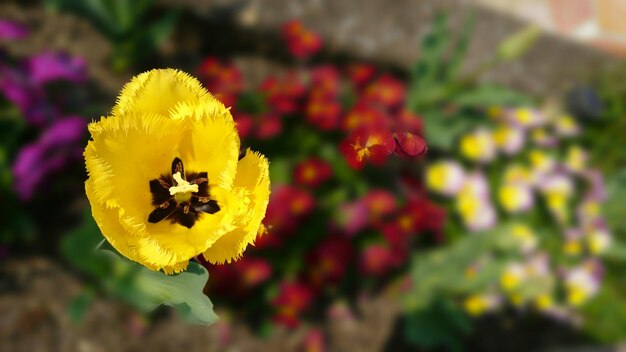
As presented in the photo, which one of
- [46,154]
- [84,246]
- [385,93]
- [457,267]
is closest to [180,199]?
[84,246]

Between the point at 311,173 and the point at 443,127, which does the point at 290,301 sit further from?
the point at 443,127

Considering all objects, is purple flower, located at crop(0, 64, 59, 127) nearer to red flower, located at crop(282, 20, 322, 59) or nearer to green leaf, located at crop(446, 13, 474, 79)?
red flower, located at crop(282, 20, 322, 59)

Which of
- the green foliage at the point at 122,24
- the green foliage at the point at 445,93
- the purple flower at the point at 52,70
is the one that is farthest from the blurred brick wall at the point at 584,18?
the purple flower at the point at 52,70

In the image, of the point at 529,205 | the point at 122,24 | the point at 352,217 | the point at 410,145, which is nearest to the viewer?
the point at 410,145

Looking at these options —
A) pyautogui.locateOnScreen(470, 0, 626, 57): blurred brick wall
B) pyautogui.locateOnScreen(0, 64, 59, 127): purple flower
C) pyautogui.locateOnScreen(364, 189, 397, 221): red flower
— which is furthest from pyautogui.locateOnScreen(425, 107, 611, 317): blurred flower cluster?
pyautogui.locateOnScreen(0, 64, 59, 127): purple flower

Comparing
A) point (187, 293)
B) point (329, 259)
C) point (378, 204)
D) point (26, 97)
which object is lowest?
point (187, 293)

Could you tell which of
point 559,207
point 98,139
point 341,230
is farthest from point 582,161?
point 98,139

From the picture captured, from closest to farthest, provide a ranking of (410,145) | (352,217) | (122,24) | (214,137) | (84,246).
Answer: (410,145), (214,137), (84,246), (122,24), (352,217)

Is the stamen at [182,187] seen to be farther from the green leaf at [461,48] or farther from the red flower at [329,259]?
the green leaf at [461,48]
